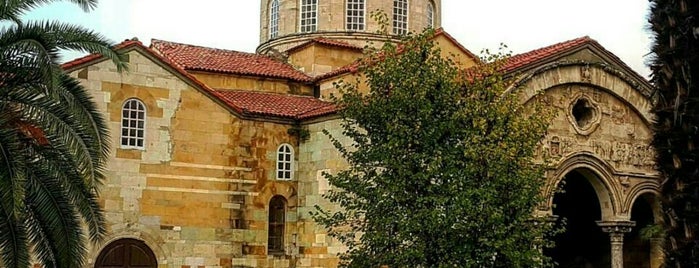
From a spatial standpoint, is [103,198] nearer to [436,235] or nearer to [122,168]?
[122,168]

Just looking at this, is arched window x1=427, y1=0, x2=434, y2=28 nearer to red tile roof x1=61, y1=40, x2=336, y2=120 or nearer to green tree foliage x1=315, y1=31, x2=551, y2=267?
red tile roof x1=61, y1=40, x2=336, y2=120

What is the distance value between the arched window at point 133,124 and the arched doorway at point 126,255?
2.23 m

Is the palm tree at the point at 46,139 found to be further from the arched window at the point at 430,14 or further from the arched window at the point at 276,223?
the arched window at the point at 430,14

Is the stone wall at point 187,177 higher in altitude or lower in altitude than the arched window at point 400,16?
lower

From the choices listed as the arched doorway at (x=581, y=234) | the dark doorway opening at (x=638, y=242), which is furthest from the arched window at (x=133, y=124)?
the dark doorway opening at (x=638, y=242)

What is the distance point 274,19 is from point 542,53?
1081cm

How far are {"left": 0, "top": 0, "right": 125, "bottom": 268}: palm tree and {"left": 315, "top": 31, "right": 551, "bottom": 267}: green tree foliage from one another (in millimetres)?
4569

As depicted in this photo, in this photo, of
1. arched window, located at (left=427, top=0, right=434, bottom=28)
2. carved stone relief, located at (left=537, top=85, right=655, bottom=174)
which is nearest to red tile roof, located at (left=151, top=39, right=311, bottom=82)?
arched window, located at (left=427, top=0, right=434, bottom=28)

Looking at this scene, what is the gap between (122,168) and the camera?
23172mm

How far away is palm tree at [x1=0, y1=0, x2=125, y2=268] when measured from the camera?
14.9 meters

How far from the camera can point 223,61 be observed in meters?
27.7

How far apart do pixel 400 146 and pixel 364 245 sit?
80.5 inches

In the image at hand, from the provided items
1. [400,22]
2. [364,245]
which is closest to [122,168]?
[364,245]

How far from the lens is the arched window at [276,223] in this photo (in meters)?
25.3
